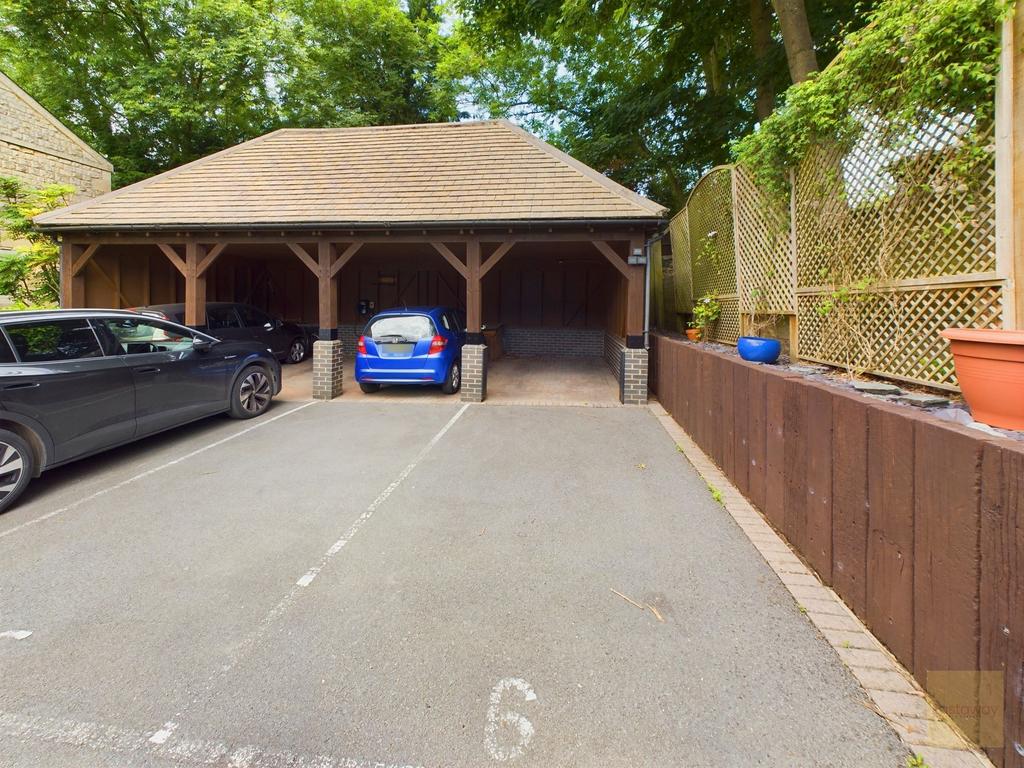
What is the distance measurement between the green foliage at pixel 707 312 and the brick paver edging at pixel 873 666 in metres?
4.75

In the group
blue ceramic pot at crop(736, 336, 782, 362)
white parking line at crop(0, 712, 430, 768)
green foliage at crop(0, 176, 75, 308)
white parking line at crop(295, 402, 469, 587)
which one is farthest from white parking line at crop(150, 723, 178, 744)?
green foliage at crop(0, 176, 75, 308)

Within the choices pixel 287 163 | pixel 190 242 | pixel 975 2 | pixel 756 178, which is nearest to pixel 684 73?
pixel 756 178

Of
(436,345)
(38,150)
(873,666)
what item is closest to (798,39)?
(436,345)

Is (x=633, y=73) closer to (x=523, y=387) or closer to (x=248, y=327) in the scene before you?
(x=523, y=387)

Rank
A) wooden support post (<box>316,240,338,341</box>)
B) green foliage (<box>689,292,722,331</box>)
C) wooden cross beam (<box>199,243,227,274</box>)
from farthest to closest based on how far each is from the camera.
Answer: wooden cross beam (<box>199,243,227,274</box>) → wooden support post (<box>316,240,338,341</box>) → green foliage (<box>689,292,722,331</box>)

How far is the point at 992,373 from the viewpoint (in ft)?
7.64

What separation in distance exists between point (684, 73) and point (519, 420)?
42.3 ft

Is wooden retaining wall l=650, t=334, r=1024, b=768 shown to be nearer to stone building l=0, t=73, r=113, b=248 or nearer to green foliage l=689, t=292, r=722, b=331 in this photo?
green foliage l=689, t=292, r=722, b=331

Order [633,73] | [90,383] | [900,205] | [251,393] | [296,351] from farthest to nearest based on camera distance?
1. [633,73]
2. [296,351]
3. [251,393]
4. [90,383]
5. [900,205]

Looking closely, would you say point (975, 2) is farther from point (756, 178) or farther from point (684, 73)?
point (684, 73)

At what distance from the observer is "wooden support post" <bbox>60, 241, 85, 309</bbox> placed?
29.7ft

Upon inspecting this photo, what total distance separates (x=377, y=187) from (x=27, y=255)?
813 cm

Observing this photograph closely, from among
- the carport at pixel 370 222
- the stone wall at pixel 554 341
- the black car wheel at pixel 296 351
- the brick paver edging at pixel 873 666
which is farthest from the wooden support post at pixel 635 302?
the black car wheel at pixel 296 351

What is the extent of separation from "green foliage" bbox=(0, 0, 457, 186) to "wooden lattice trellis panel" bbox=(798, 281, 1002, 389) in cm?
1867
